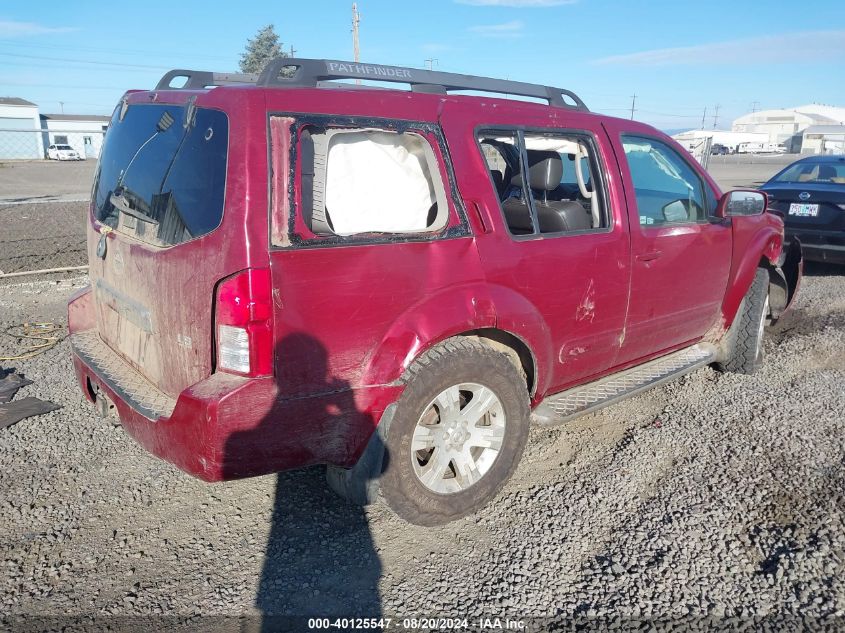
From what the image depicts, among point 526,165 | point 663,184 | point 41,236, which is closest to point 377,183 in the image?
point 526,165

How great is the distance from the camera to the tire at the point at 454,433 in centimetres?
296

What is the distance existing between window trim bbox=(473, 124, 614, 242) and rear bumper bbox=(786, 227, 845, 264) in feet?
18.7

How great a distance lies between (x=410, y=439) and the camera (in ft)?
9.79

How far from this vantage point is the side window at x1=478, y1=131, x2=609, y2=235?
3.54 m

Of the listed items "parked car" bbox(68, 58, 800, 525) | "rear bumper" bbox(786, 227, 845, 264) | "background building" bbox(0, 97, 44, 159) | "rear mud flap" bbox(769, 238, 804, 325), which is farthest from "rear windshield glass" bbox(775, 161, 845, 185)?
"background building" bbox(0, 97, 44, 159)

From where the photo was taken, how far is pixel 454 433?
3180mm

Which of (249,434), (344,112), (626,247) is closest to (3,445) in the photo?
(249,434)

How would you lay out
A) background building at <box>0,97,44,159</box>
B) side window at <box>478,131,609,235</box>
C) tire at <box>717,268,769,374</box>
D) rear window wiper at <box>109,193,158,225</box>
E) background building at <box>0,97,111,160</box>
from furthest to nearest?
background building at <box>0,97,44,159</box> → background building at <box>0,97,111,160</box> → tire at <box>717,268,769,374</box> → side window at <box>478,131,609,235</box> → rear window wiper at <box>109,193,158,225</box>

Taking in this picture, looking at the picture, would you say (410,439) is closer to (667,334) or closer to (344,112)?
(344,112)

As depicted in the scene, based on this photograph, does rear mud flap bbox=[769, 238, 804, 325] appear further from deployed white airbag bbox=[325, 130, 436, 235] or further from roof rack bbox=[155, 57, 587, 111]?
deployed white airbag bbox=[325, 130, 436, 235]

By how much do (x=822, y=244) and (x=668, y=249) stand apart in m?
5.53

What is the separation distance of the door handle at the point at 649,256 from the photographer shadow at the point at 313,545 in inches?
79.6

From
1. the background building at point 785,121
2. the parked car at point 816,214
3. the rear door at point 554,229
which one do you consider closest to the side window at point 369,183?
the rear door at point 554,229

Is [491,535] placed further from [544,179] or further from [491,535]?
[544,179]
